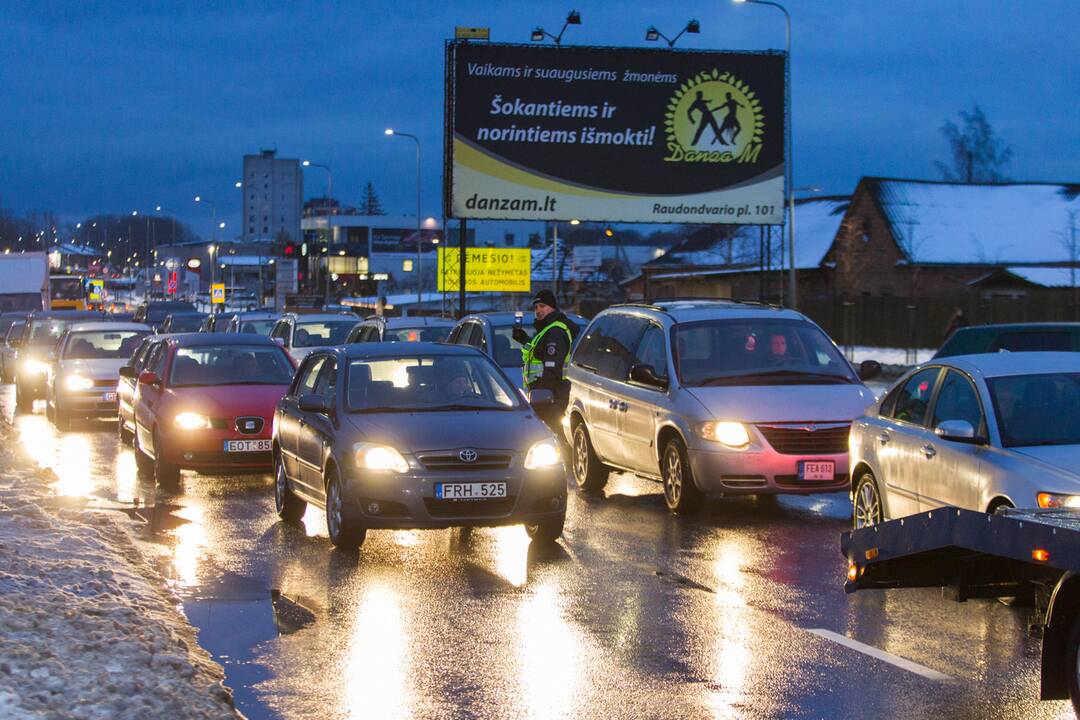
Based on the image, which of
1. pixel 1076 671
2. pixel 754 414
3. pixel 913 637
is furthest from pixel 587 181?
pixel 1076 671

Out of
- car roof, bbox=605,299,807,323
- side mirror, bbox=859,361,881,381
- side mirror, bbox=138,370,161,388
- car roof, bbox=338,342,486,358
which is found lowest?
side mirror, bbox=138,370,161,388

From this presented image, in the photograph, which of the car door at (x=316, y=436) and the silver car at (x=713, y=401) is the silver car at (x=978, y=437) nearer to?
the silver car at (x=713, y=401)

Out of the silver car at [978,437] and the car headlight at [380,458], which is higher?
the silver car at [978,437]

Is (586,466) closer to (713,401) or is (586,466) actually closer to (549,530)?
(713,401)

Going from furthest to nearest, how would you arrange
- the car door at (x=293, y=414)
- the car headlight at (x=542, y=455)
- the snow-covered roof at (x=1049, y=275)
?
1. the snow-covered roof at (x=1049, y=275)
2. the car door at (x=293, y=414)
3. the car headlight at (x=542, y=455)

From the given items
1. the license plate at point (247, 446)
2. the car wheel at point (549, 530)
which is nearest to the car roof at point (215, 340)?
the license plate at point (247, 446)

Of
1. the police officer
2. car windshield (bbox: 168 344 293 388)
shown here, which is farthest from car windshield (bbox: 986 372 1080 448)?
car windshield (bbox: 168 344 293 388)

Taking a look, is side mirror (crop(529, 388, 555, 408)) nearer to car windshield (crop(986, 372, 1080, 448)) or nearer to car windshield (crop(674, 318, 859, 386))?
car windshield (crop(674, 318, 859, 386))

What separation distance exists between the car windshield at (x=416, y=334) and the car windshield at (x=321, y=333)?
324cm

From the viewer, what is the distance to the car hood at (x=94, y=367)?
24828mm

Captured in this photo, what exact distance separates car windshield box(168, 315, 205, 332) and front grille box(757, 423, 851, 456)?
95.8 ft

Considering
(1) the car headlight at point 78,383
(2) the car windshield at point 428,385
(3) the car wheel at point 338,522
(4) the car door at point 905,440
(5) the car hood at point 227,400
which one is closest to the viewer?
(4) the car door at point 905,440

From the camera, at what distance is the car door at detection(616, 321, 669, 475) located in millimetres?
14414

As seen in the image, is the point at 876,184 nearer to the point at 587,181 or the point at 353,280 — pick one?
the point at 587,181
